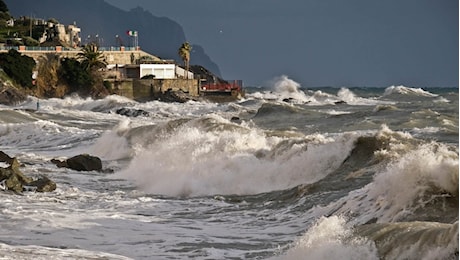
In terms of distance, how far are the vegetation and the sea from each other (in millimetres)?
36767

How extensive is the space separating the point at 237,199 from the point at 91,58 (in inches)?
2239

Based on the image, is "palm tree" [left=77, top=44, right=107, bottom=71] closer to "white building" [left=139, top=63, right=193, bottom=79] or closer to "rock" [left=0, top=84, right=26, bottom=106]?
"white building" [left=139, top=63, right=193, bottom=79]

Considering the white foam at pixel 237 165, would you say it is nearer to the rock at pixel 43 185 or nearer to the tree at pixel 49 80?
the rock at pixel 43 185

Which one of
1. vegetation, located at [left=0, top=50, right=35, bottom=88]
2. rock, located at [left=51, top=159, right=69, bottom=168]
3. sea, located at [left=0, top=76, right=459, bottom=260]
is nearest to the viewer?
sea, located at [left=0, top=76, right=459, bottom=260]

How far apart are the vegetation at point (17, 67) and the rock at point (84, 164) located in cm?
4531

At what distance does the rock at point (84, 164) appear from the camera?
2348cm

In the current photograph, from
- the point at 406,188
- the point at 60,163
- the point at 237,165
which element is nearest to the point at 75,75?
the point at 60,163

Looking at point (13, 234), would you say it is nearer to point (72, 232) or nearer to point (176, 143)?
point (72, 232)

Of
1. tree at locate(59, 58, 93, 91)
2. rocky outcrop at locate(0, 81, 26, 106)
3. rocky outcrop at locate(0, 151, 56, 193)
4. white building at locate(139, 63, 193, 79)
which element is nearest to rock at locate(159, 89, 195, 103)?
white building at locate(139, 63, 193, 79)

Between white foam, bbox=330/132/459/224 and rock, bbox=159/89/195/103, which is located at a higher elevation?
rock, bbox=159/89/195/103

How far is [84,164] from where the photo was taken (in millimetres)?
23594

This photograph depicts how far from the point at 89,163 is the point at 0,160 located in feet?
7.86

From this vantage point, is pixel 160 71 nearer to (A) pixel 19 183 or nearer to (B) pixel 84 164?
(B) pixel 84 164

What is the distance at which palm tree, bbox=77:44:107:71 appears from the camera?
7238 cm
